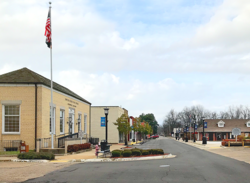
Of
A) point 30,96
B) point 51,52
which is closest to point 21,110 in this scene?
point 30,96

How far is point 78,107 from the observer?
41.2m

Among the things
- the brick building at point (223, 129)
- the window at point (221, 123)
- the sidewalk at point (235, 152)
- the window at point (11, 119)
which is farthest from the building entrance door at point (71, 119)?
the window at point (221, 123)

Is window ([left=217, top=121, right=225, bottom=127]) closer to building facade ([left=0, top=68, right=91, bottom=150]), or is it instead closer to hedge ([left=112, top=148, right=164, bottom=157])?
hedge ([left=112, top=148, right=164, bottom=157])

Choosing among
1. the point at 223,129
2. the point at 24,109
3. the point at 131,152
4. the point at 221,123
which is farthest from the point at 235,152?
the point at 221,123

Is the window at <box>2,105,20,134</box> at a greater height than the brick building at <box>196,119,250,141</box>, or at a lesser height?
greater

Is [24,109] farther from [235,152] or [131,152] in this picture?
[235,152]

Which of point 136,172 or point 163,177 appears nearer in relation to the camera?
point 163,177

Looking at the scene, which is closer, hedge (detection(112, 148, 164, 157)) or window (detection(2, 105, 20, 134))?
hedge (detection(112, 148, 164, 157))

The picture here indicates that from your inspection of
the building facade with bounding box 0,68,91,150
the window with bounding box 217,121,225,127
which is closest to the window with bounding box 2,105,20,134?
the building facade with bounding box 0,68,91,150

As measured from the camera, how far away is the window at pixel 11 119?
90.1 ft

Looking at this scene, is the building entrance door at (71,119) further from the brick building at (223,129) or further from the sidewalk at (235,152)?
the brick building at (223,129)

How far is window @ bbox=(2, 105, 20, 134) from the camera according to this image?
90.1ft

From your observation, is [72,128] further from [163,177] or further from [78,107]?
[163,177]

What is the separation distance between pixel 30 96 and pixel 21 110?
1482mm
